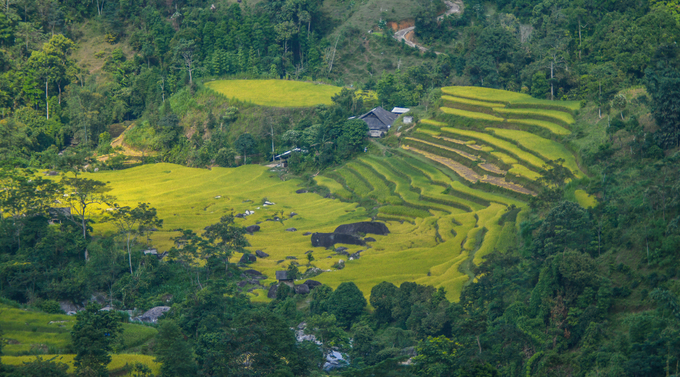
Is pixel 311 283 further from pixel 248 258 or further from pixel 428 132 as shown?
pixel 428 132

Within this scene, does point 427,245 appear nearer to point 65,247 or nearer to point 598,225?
point 598,225

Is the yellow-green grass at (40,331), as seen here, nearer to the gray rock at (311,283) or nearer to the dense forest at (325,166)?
the dense forest at (325,166)

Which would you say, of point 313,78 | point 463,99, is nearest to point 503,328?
point 463,99

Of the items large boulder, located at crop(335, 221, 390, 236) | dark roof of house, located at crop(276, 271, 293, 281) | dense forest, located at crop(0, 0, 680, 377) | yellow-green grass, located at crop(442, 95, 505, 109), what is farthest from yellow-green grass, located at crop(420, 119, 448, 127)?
dark roof of house, located at crop(276, 271, 293, 281)

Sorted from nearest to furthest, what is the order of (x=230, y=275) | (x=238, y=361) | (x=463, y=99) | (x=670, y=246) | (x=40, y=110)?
(x=238, y=361)
(x=670, y=246)
(x=230, y=275)
(x=463, y=99)
(x=40, y=110)

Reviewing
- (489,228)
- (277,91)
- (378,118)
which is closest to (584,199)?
(489,228)
